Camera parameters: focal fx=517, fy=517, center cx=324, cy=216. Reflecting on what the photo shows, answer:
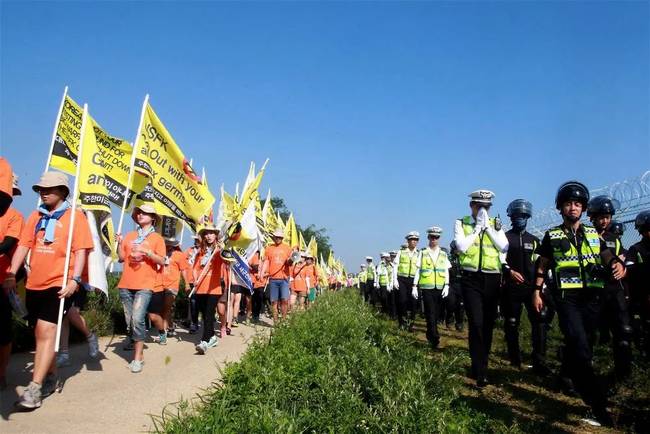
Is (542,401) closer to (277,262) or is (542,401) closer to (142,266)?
(142,266)

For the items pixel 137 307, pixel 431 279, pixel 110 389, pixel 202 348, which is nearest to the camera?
pixel 110 389

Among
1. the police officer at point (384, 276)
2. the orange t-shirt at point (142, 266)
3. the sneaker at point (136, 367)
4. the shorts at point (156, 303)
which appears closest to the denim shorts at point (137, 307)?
the orange t-shirt at point (142, 266)

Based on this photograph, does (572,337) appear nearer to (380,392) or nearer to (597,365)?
(380,392)

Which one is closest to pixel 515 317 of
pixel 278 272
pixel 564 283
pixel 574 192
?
pixel 564 283

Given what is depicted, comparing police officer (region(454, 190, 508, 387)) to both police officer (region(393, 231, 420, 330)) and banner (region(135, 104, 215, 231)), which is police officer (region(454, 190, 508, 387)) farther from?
police officer (region(393, 231, 420, 330))

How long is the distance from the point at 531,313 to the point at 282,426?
5141mm

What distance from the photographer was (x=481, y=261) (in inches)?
253

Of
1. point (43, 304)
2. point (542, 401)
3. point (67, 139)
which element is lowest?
point (542, 401)

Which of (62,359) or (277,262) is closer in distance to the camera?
(62,359)

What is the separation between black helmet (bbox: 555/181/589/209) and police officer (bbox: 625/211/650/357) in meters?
1.46

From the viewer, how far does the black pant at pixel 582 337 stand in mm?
4676

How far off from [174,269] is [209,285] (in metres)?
1.70

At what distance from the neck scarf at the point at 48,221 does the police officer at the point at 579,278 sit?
194 inches

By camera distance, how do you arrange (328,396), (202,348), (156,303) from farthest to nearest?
(156,303), (202,348), (328,396)
